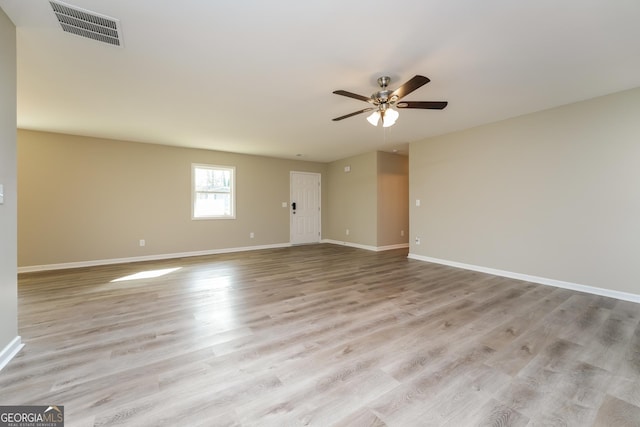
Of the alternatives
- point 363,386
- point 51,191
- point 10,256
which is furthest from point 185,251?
point 363,386

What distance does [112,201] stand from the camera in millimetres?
4941

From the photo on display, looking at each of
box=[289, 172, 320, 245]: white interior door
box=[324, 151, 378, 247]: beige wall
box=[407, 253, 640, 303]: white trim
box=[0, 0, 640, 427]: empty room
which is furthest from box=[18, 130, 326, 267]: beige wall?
box=[407, 253, 640, 303]: white trim

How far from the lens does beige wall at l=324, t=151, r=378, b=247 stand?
20.7ft

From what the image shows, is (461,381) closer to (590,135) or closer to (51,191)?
(590,135)

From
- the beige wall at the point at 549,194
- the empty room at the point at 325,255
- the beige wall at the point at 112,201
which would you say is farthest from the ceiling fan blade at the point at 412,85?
the beige wall at the point at 112,201

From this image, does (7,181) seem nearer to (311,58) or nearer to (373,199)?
(311,58)

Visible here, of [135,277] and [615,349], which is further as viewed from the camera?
Answer: [135,277]

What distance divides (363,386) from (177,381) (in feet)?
3.94

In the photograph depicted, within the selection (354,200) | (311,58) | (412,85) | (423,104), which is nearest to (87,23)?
(311,58)

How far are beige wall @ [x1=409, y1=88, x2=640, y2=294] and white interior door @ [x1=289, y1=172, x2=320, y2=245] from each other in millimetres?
3543

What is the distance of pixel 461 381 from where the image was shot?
Answer: 5.30ft

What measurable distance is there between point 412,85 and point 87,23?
2650 mm

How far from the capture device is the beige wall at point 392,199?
627cm

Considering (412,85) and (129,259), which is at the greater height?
(412,85)
